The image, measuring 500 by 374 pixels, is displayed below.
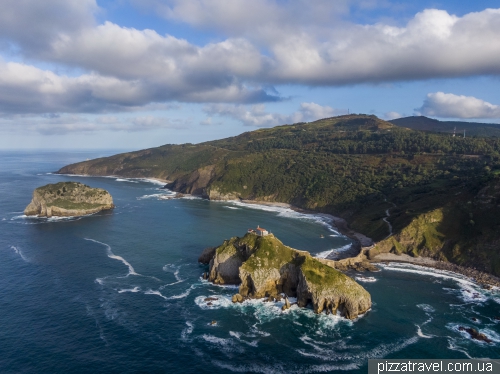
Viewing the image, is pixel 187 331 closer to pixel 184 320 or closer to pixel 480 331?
pixel 184 320

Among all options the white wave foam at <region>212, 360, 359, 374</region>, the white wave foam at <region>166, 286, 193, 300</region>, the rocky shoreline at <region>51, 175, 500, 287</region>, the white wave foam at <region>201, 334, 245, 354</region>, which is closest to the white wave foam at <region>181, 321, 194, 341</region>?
the white wave foam at <region>201, 334, 245, 354</region>

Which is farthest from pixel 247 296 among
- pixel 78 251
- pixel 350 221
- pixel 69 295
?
pixel 350 221

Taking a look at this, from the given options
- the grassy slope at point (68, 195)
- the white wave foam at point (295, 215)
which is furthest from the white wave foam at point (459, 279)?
the grassy slope at point (68, 195)

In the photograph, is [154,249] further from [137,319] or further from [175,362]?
[175,362]

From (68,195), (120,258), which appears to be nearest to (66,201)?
(68,195)

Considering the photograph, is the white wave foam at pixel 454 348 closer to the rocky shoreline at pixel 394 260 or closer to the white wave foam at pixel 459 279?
the white wave foam at pixel 459 279

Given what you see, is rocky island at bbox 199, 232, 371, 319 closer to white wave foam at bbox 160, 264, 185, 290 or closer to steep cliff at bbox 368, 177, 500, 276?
white wave foam at bbox 160, 264, 185, 290
